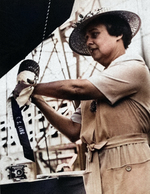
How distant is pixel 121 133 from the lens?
34.3 inches

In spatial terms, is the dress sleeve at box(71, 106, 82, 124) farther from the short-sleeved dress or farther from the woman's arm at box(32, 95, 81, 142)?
the short-sleeved dress

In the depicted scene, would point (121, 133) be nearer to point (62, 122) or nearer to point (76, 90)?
point (76, 90)

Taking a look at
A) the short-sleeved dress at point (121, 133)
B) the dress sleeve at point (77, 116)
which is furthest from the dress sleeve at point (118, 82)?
the dress sleeve at point (77, 116)

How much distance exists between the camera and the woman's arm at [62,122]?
1.09m

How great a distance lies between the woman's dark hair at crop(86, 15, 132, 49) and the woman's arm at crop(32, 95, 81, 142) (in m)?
0.35

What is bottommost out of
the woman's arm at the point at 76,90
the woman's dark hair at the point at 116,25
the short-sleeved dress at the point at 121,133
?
the short-sleeved dress at the point at 121,133

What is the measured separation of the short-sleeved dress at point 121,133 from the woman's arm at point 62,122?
16 cm

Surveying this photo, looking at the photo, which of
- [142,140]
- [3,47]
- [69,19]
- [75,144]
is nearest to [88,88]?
[142,140]

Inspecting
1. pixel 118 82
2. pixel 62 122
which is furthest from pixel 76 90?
pixel 62 122

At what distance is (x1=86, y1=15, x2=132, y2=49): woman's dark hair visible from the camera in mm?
1024

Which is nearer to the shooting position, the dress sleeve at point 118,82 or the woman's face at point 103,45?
the dress sleeve at point 118,82

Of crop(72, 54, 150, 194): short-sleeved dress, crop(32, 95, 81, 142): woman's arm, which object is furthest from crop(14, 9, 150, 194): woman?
crop(32, 95, 81, 142): woman's arm

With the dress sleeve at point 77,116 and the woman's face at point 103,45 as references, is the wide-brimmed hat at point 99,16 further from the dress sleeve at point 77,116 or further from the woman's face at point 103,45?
the dress sleeve at point 77,116

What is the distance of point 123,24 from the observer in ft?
3.41
